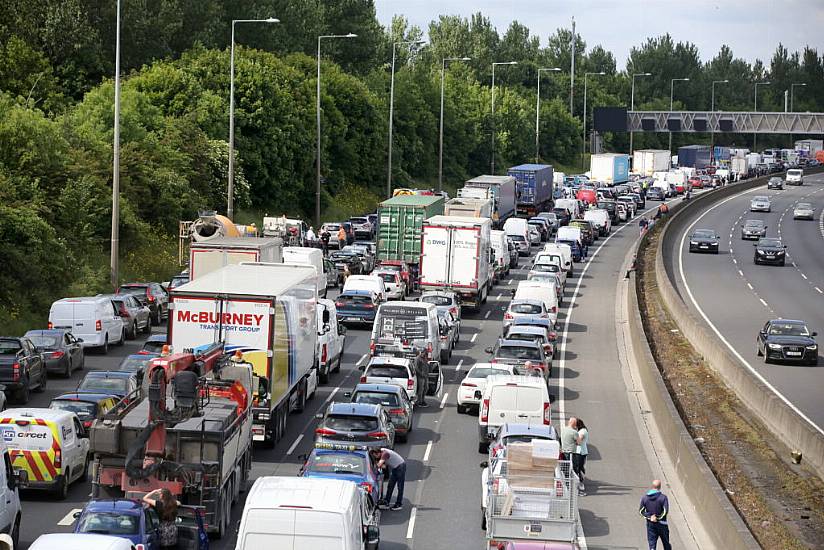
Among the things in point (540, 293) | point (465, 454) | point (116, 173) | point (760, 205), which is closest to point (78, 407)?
point (465, 454)

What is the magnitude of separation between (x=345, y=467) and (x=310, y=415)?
34.7 feet

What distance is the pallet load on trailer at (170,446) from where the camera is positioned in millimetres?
22328

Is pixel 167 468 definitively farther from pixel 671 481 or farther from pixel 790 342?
pixel 790 342

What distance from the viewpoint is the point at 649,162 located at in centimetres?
15438

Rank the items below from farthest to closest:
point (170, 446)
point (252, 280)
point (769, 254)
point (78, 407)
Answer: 1. point (769, 254)
2. point (252, 280)
3. point (78, 407)
4. point (170, 446)

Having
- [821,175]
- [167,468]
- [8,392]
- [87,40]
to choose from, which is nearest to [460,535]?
[167,468]

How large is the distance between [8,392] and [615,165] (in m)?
105

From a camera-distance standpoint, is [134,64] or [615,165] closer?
[134,64]

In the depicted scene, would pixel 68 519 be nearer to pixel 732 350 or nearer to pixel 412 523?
pixel 412 523

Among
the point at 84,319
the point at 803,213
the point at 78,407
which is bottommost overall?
the point at 78,407

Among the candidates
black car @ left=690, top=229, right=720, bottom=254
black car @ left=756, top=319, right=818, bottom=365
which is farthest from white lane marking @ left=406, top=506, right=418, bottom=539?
black car @ left=690, top=229, right=720, bottom=254

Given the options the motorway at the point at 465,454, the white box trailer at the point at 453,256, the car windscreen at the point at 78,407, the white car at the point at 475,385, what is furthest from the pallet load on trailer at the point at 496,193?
the car windscreen at the point at 78,407

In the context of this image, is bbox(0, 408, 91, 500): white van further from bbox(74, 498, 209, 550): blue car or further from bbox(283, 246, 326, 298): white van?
bbox(283, 246, 326, 298): white van

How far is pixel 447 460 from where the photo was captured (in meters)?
30.6
